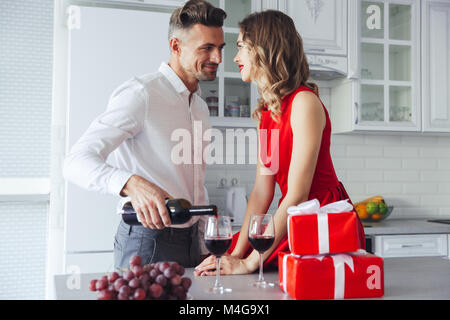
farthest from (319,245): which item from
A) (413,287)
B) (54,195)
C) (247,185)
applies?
(247,185)

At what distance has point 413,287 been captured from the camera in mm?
1131

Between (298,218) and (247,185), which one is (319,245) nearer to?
(298,218)

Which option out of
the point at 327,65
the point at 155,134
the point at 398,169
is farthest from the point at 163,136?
the point at 398,169

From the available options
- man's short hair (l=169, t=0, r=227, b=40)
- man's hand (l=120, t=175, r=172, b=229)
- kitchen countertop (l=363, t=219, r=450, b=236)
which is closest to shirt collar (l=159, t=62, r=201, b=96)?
man's short hair (l=169, t=0, r=227, b=40)

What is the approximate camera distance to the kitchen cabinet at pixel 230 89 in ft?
9.18

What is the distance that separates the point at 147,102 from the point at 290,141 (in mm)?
551

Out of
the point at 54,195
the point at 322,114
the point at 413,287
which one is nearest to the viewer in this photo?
the point at 413,287

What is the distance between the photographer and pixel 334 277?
3.31 feet

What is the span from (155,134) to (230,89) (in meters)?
1.30

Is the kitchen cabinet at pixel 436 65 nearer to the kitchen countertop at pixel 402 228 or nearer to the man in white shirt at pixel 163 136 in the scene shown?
the kitchen countertop at pixel 402 228

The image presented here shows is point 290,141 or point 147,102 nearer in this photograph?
point 290,141

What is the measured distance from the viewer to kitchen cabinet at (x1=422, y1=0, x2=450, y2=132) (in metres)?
3.18

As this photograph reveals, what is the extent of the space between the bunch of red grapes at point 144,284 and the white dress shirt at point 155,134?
0.52 metres

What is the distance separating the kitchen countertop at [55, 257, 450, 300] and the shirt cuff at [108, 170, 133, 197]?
252 mm
